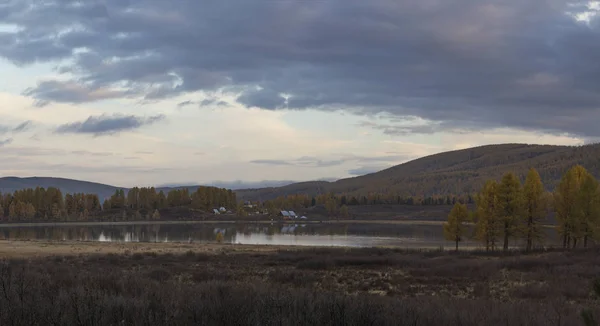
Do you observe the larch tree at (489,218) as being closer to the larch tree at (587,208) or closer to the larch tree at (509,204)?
the larch tree at (509,204)

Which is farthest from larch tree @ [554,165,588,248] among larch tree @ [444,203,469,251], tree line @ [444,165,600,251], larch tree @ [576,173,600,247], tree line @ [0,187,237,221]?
tree line @ [0,187,237,221]

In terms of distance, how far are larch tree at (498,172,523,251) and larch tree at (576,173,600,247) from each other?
5.93m

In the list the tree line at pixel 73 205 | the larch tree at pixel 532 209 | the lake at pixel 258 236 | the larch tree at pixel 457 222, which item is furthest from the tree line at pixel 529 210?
the tree line at pixel 73 205

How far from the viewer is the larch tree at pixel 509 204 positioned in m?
48.8

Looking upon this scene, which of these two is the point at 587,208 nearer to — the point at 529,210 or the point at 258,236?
the point at 529,210

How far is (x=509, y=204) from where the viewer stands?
161 feet

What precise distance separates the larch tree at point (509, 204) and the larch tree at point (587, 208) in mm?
5925

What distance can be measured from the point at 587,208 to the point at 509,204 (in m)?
8.05

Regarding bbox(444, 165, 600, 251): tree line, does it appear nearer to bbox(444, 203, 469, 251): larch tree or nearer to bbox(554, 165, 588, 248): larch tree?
bbox(554, 165, 588, 248): larch tree

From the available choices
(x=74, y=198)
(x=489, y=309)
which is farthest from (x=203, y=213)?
(x=489, y=309)

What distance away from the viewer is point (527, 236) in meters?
50.8

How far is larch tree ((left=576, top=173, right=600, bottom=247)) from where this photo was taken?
49.8 m

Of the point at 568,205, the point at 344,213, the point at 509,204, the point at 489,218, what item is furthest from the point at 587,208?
the point at 344,213

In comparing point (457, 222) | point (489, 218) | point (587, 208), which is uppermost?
point (587, 208)
